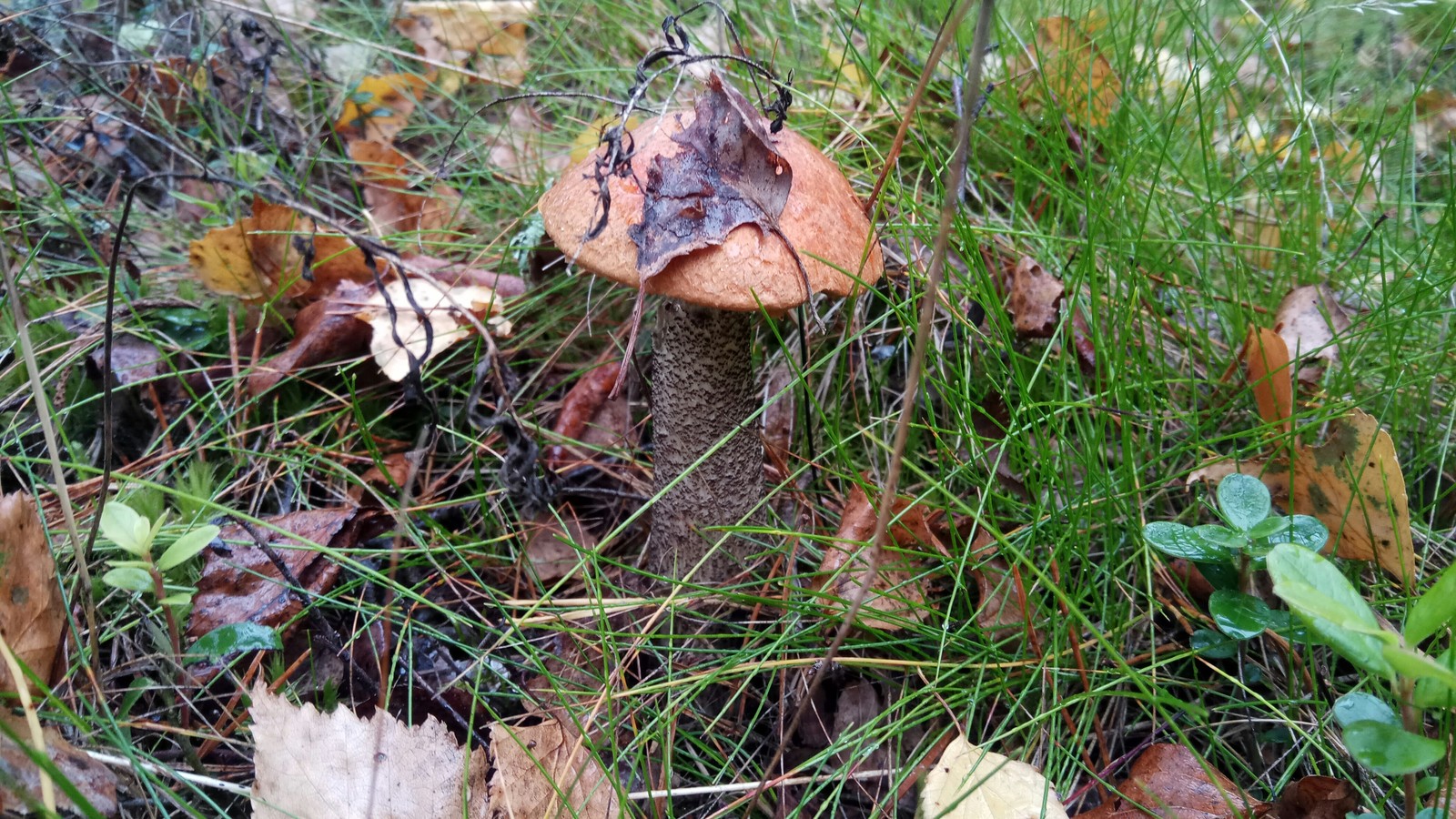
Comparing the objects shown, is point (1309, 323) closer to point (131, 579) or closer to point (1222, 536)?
point (1222, 536)

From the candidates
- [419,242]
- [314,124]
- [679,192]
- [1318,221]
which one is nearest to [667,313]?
[679,192]

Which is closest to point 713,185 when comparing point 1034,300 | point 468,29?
point 1034,300

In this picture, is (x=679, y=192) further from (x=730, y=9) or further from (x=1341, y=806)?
(x=730, y=9)

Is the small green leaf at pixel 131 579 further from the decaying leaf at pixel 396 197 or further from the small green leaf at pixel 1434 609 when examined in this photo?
the small green leaf at pixel 1434 609

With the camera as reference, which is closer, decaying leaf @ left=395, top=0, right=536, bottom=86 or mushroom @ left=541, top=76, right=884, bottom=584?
mushroom @ left=541, top=76, right=884, bottom=584

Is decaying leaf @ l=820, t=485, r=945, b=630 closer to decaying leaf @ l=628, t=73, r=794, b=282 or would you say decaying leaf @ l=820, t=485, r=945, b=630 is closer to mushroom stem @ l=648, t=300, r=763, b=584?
mushroom stem @ l=648, t=300, r=763, b=584

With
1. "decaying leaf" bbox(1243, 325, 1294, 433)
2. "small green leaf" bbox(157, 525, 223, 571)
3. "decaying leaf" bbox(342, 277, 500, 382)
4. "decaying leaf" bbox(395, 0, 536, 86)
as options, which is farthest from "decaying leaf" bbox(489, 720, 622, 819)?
"decaying leaf" bbox(395, 0, 536, 86)
